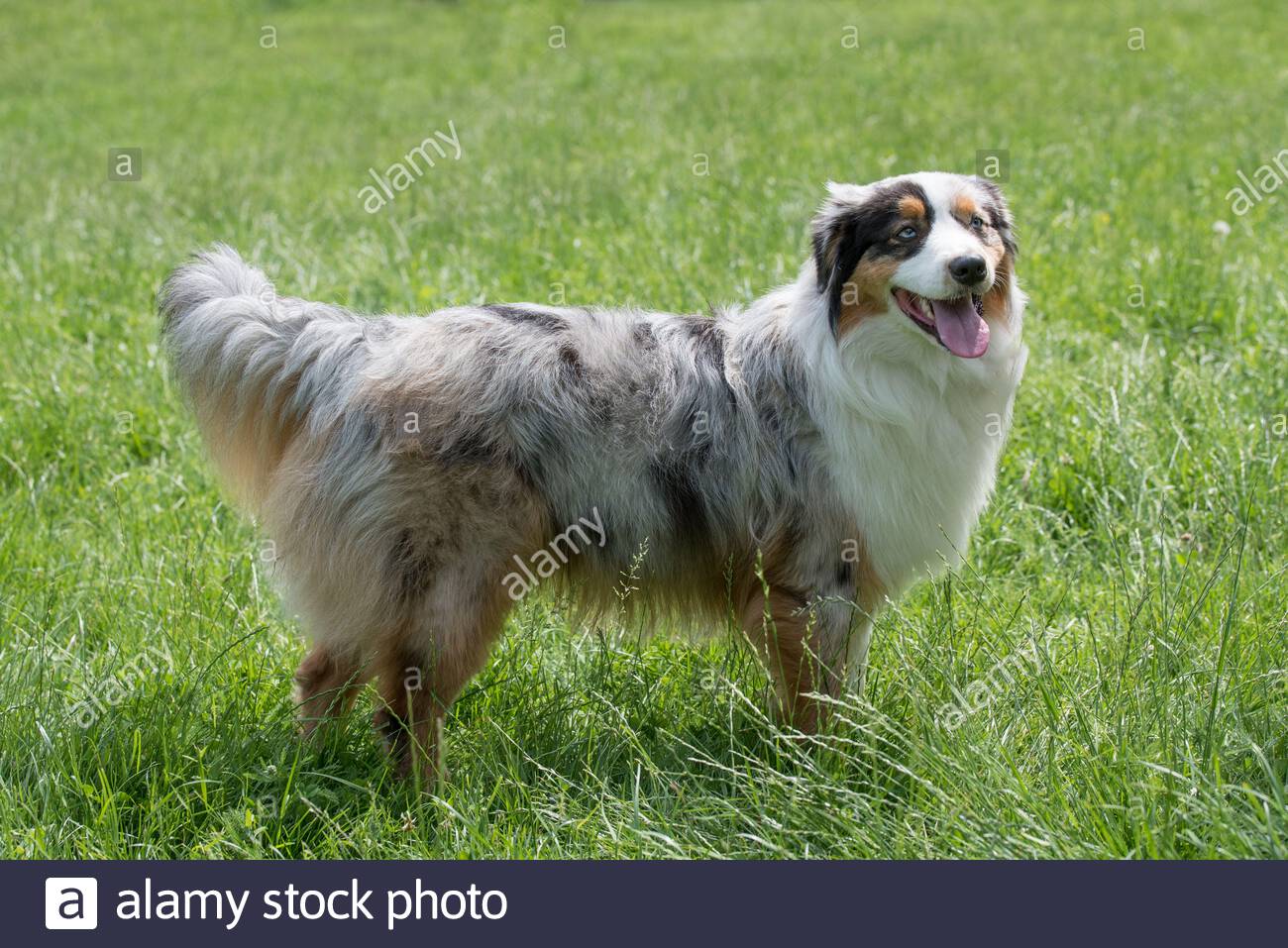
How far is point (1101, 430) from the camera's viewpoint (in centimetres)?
554

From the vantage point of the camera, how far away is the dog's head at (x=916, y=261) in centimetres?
381

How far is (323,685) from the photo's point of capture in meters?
4.29

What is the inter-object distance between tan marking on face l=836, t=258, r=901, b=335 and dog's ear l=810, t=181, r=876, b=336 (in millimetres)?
19

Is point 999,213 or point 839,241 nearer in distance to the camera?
point 839,241

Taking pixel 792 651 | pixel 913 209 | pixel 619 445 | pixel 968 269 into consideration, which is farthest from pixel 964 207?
pixel 792 651

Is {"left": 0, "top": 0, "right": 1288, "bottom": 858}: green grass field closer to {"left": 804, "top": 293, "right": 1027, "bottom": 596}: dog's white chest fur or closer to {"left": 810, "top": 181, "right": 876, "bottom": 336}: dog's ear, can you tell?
{"left": 804, "top": 293, "right": 1027, "bottom": 596}: dog's white chest fur

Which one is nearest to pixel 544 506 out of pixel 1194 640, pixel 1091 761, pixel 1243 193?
pixel 1091 761

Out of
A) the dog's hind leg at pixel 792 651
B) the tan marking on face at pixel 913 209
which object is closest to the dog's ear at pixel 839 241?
the tan marking on face at pixel 913 209

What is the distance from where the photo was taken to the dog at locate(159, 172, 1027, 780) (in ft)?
Answer: 12.5

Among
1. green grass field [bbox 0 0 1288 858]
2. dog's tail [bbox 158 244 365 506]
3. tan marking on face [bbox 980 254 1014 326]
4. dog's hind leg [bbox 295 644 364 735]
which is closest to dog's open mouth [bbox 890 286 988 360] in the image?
tan marking on face [bbox 980 254 1014 326]

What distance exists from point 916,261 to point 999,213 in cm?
45

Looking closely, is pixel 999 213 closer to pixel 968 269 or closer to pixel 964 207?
pixel 964 207

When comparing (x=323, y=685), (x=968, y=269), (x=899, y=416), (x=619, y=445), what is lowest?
(x=323, y=685)

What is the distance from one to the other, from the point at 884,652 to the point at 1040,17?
Answer: 1313 centimetres
